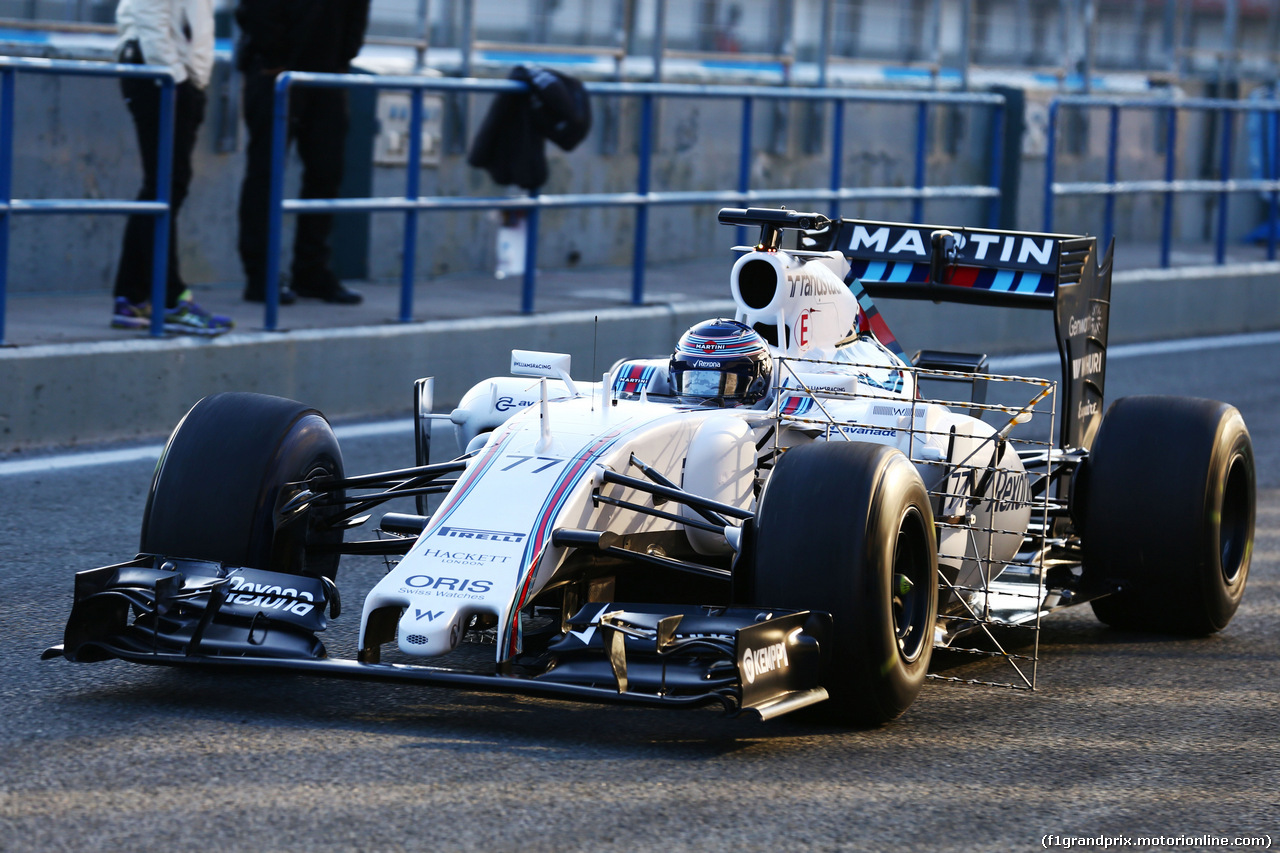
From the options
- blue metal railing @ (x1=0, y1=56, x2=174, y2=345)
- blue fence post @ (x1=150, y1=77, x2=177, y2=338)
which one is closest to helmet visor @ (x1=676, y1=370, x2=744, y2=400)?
blue metal railing @ (x1=0, y1=56, x2=174, y2=345)

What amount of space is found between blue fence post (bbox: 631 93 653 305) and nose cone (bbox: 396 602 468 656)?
21.8ft

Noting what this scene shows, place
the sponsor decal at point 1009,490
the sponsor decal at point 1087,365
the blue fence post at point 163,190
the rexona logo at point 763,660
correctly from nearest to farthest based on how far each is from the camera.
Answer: the rexona logo at point 763,660 < the sponsor decal at point 1009,490 < the sponsor decal at point 1087,365 < the blue fence post at point 163,190

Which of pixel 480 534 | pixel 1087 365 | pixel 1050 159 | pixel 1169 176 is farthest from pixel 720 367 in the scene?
pixel 1169 176

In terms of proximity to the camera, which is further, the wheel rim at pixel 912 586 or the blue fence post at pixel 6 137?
the blue fence post at pixel 6 137

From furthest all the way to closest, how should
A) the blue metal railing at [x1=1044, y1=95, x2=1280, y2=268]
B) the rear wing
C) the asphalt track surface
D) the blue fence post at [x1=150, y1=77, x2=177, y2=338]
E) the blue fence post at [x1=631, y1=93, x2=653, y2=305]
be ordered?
1. the blue metal railing at [x1=1044, y1=95, x2=1280, y2=268]
2. the blue fence post at [x1=631, y1=93, x2=653, y2=305]
3. the blue fence post at [x1=150, y1=77, x2=177, y2=338]
4. the rear wing
5. the asphalt track surface

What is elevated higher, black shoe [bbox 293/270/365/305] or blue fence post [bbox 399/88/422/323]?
blue fence post [bbox 399/88/422/323]

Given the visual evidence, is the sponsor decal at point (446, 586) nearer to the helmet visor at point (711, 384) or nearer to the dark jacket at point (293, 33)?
the helmet visor at point (711, 384)

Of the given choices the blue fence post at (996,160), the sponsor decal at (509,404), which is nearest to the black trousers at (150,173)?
the sponsor decal at (509,404)

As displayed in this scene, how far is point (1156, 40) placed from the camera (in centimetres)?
2053

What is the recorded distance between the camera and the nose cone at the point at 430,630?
15.0ft

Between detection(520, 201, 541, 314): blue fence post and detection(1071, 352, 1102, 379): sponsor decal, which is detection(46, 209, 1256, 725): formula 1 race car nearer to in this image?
detection(1071, 352, 1102, 379): sponsor decal

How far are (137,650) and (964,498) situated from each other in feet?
7.64

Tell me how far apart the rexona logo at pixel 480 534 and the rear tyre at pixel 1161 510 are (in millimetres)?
2160

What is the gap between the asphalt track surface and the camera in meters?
4.00
